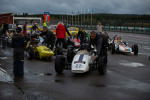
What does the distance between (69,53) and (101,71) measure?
2868 millimetres

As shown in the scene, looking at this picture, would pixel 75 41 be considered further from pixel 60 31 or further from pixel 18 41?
pixel 18 41

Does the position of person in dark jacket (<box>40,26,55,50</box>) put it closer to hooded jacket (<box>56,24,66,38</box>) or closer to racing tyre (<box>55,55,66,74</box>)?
hooded jacket (<box>56,24,66,38</box>)

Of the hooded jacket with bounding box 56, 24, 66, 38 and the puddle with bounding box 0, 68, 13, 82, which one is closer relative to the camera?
the puddle with bounding box 0, 68, 13, 82

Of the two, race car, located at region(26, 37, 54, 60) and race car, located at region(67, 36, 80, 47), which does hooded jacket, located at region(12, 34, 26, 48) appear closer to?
race car, located at region(26, 37, 54, 60)

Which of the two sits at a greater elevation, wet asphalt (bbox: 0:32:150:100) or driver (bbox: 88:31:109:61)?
driver (bbox: 88:31:109:61)

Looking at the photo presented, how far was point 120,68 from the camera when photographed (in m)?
12.9

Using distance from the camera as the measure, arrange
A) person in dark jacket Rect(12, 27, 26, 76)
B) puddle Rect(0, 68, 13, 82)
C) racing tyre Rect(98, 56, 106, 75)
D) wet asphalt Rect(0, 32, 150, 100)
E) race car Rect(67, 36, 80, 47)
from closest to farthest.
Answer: wet asphalt Rect(0, 32, 150, 100), puddle Rect(0, 68, 13, 82), racing tyre Rect(98, 56, 106, 75), person in dark jacket Rect(12, 27, 26, 76), race car Rect(67, 36, 80, 47)

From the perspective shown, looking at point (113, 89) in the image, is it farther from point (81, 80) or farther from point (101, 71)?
point (101, 71)

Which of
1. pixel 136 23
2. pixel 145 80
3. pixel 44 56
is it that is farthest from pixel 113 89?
pixel 136 23

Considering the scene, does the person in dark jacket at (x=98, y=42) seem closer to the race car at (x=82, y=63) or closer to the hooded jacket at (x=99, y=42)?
the hooded jacket at (x=99, y=42)

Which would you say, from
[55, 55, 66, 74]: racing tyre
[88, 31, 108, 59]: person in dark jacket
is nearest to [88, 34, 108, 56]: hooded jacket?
[88, 31, 108, 59]: person in dark jacket

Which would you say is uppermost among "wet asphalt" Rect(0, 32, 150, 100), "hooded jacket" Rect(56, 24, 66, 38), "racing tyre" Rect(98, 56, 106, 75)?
"hooded jacket" Rect(56, 24, 66, 38)

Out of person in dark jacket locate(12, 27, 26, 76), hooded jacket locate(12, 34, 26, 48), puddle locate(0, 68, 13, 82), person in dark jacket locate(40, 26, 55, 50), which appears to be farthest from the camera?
person in dark jacket locate(40, 26, 55, 50)

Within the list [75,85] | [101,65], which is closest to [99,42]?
[101,65]
